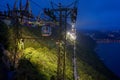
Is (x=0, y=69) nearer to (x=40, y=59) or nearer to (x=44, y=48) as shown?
(x=40, y=59)

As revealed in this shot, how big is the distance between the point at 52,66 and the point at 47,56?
335 centimetres

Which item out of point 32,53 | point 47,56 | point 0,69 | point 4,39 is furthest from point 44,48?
point 0,69

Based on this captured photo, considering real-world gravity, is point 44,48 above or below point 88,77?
above

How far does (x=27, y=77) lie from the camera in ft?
68.6

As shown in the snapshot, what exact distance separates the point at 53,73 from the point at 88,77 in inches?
395

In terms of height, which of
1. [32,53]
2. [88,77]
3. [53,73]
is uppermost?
[32,53]

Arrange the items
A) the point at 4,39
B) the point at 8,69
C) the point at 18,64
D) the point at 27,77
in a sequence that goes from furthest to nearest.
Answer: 1. the point at 4,39
2. the point at 18,64
3. the point at 8,69
4. the point at 27,77

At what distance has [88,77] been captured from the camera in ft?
116

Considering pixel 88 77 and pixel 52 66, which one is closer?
pixel 52 66

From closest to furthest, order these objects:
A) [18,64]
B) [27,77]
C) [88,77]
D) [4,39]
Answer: [27,77] → [18,64] → [4,39] → [88,77]

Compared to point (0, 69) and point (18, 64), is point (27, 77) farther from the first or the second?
point (18, 64)

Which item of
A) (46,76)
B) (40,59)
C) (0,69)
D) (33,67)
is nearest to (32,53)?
(40,59)

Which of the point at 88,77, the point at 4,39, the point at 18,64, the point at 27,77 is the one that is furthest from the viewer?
the point at 88,77

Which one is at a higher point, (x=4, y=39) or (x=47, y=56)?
(x=4, y=39)
